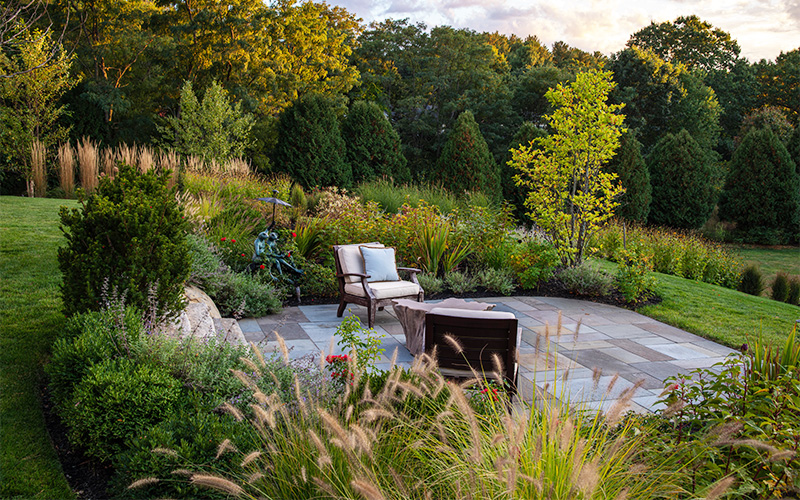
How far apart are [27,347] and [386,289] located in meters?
3.23

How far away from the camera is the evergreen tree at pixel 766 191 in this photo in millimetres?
16906

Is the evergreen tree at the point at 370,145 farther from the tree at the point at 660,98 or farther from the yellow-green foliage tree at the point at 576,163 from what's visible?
the tree at the point at 660,98

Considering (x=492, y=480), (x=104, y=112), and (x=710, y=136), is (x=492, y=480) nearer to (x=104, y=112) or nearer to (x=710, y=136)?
(x=104, y=112)

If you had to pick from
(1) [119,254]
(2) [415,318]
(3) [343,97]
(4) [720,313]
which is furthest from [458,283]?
(3) [343,97]

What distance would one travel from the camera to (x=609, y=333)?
568 centimetres

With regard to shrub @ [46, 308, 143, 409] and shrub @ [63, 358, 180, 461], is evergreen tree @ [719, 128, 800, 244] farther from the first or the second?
shrub @ [63, 358, 180, 461]

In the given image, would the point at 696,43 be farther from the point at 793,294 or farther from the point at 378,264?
the point at 378,264

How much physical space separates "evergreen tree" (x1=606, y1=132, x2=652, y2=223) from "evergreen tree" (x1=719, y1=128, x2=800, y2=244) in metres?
4.14

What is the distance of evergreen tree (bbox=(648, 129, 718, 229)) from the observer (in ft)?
55.7

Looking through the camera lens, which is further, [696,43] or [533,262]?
[696,43]

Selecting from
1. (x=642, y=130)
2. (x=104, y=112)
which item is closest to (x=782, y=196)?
(x=642, y=130)

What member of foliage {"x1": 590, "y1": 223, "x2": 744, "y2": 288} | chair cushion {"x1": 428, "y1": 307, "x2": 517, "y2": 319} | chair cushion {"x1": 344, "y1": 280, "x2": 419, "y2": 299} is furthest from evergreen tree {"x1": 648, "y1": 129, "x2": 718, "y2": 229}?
chair cushion {"x1": 428, "y1": 307, "x2": 517, "y2": 319}

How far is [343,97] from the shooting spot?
62.1 feet

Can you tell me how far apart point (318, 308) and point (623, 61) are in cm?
2116
